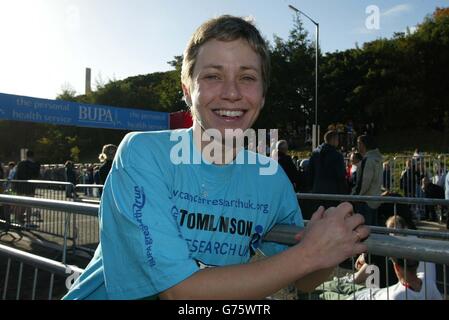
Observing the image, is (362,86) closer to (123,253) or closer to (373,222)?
(373,222)

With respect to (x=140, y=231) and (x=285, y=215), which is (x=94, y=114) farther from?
(x=140, y=231)

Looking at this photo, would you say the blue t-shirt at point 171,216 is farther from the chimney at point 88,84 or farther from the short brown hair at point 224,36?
the chimney at point 88,84

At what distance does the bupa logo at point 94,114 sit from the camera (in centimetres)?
1673

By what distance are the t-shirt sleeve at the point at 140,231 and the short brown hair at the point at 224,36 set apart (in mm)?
403

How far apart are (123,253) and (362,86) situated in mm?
45876

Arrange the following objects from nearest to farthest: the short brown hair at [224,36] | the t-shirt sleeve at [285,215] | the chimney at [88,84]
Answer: the short brown hair at [224,36] → the t-shirt sleeve at [285,215] → the chimney at [88,84]

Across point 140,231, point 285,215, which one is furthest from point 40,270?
point 140,231

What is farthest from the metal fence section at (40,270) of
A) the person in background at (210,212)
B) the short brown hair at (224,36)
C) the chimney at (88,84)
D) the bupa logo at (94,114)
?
the chimney at (88,84)

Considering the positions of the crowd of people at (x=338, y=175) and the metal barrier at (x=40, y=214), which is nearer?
the metal barrier at (x=40, y=214)

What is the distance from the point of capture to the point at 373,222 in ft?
23.0

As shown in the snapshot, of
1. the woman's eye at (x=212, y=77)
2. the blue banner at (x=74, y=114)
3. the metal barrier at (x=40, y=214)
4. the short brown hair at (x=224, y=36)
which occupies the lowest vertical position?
the metal barrier at (x=40, y=214)

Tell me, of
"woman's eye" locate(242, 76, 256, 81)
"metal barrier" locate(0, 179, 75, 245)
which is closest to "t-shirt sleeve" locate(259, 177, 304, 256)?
"woman's eye" locate(242, 76, 256, 81)

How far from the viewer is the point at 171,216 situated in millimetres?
1415

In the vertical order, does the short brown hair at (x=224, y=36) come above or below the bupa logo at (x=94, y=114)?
below
